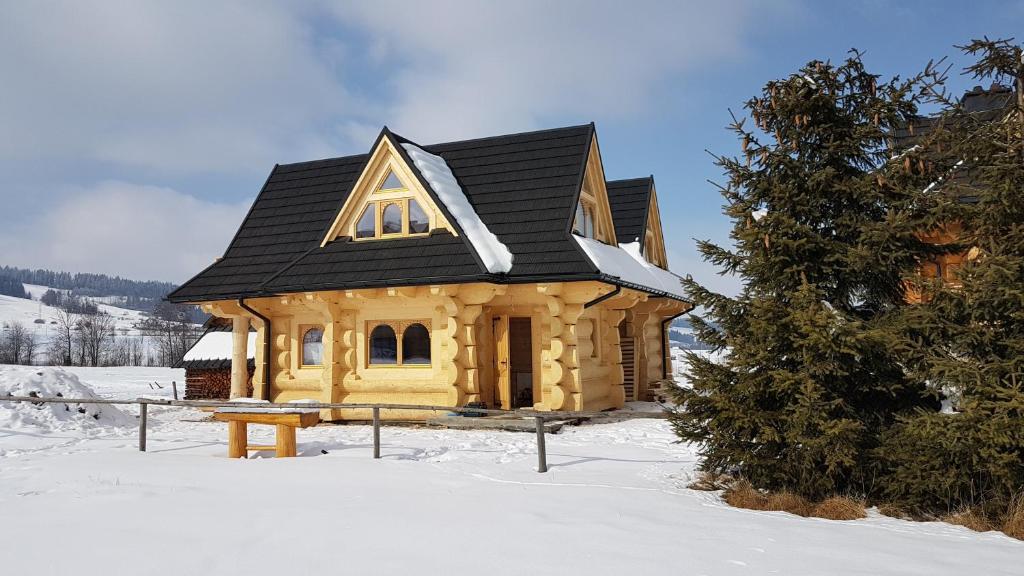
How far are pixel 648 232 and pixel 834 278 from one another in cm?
1297

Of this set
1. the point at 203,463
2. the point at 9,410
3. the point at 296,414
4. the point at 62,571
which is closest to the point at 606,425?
the point at 296,414

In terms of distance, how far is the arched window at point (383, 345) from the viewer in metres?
14.4

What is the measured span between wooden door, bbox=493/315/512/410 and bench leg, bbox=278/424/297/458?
5.45 metres

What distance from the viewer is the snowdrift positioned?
41.1 ft

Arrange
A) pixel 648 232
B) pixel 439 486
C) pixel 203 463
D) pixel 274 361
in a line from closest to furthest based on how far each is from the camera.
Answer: pixel 439 486 < pixel 203 463 < pixel 274 361 < pixel 648 232

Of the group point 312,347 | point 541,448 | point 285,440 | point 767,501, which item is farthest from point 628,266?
point 767,501

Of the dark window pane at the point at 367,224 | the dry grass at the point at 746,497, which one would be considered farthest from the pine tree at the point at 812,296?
the dark window pane at the point at 367,224

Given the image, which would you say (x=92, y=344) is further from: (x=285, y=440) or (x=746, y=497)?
(x=746, y=497)

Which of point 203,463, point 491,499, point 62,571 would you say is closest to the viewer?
point 62,571

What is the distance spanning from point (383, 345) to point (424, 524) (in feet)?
29.4

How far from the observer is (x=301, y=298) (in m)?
14.5

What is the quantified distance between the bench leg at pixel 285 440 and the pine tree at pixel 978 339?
300 inches

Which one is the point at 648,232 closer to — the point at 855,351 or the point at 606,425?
the point at 606,425

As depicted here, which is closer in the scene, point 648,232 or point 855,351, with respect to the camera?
point 855,351
